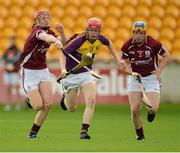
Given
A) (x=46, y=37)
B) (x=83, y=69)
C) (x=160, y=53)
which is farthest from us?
(x=83, y=69)

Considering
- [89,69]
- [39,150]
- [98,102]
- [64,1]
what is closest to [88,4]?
[64,1]

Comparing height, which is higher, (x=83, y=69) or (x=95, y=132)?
(x=83, y=69)

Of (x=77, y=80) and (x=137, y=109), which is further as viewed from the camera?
(x=77, y=80)

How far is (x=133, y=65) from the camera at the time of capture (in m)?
16.4

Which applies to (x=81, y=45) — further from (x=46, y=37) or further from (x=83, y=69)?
(x=46, y=37)

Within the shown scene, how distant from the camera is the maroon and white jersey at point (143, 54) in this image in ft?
53.4

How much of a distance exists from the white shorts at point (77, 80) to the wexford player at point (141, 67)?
0.77 metres

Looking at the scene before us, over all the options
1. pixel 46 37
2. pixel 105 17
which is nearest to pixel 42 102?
pixel 46 37

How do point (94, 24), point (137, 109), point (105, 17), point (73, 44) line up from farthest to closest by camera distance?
point (105, 17) < point (73, 44) < point (137, 109) < point (94, 24)

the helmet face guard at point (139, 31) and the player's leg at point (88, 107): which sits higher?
the helmet face guard at point (139, 31)

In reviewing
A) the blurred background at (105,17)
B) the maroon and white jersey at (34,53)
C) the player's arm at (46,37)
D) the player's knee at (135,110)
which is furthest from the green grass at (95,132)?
the blurred background at (105,17)

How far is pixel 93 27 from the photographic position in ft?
52.5

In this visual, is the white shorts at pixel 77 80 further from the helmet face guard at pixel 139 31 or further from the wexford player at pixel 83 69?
the helmet face guard at pixel 139 31

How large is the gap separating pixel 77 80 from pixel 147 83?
4.55 ft
